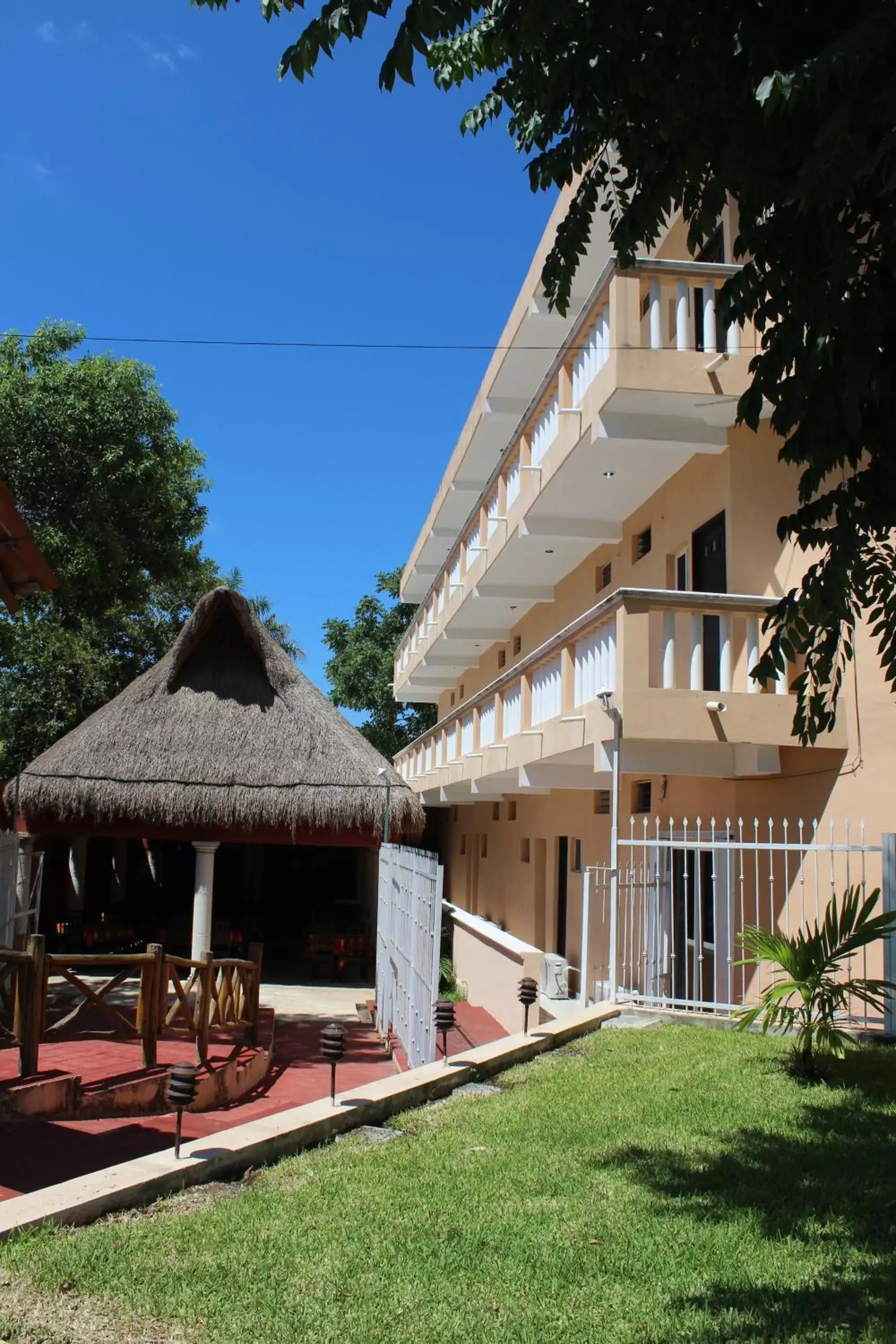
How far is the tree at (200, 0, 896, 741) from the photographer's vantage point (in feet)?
11.7

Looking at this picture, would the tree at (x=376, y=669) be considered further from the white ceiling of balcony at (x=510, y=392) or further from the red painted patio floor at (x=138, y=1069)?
the red painted patio floor at (x=138, y=1069)

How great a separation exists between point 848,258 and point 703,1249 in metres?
3.76

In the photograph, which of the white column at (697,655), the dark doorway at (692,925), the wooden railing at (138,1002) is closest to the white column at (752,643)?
the white column at (697,655)

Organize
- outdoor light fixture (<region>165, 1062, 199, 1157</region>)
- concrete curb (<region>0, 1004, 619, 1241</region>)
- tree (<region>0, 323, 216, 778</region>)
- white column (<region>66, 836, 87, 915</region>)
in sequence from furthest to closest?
1. white column (<region>66, 836, 87, 915</region>)
2. tree (<region>0, 323, 216, 778</region>)
3. outdoor light fixture (<region>165, 1062, 199, 1157</region>)
4. concrete curb (<region>0, 1004, 619, 1241</region>)

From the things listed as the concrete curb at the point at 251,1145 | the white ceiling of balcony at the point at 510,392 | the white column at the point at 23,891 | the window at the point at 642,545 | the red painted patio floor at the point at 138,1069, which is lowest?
the red painted patio floor at the point at 138,1069

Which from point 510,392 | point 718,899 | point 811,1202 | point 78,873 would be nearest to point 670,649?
point 718,899

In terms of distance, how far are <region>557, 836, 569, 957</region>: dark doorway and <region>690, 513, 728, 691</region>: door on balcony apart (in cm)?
638

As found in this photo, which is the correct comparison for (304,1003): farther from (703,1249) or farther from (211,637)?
(703,1249)

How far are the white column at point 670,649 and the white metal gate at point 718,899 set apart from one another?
1283mm

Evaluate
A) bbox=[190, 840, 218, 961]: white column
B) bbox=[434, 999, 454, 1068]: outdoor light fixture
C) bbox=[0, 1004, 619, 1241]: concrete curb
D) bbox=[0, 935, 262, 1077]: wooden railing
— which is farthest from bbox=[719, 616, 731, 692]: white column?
bbox=[190, 840, 218, 961]: white column

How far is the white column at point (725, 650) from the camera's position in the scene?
9.28 metres

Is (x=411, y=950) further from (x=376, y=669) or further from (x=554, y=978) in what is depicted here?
(x=376, y=669)

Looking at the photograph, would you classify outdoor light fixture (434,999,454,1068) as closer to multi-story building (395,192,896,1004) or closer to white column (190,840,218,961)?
multi-story building (395,192,896,1004)

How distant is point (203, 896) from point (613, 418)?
31.1ft
